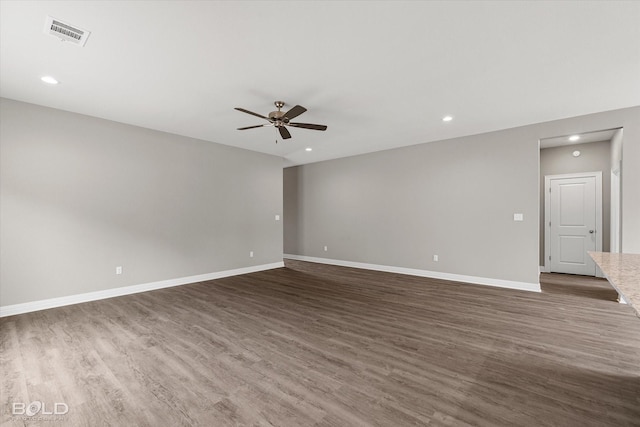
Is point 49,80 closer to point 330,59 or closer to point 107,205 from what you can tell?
point 107,205

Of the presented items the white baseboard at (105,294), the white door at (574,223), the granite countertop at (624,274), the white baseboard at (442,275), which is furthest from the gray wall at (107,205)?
the white door at (574,223)

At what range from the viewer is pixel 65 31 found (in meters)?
2.26

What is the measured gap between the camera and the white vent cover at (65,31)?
2174 millimetres

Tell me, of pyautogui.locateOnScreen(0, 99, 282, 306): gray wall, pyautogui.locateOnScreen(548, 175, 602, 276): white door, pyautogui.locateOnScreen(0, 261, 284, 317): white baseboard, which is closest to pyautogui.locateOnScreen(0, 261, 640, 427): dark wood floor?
pyautogui.locateOnScreen(0, 261, 284, 317): white baseboard

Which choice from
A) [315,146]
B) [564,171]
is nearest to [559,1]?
[315,146]

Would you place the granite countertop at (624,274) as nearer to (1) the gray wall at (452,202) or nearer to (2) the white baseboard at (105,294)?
(1) the gray wall at (452,202)

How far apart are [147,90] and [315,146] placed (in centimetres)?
340

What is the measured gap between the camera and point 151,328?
309 centimetres

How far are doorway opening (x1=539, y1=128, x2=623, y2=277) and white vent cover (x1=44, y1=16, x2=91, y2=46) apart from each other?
7.19 meters

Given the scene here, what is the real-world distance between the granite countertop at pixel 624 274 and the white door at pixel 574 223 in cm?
459

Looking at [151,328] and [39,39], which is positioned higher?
[39,39]

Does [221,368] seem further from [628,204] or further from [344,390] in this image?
[628,204]

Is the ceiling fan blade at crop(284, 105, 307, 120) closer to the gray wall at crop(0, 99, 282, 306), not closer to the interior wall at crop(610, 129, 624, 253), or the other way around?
the gray wall at crop(0, 99, 282, 306)

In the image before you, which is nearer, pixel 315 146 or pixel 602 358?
pixel 602 358
